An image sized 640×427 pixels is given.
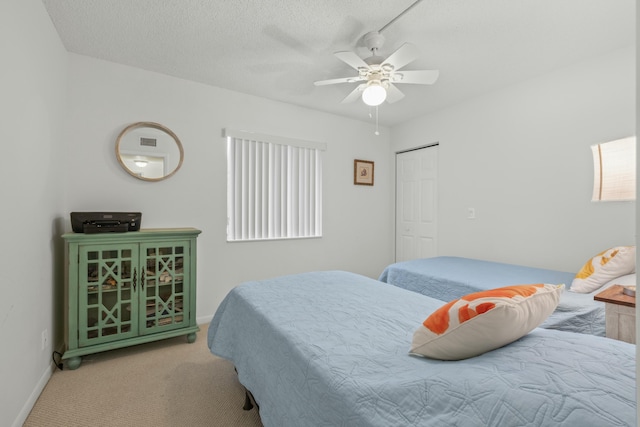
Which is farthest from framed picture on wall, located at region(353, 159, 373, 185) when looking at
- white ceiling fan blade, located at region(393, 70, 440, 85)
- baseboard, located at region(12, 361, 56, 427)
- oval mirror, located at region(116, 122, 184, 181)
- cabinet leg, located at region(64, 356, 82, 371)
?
baseboard, located at region(12, 361, 56, 427)

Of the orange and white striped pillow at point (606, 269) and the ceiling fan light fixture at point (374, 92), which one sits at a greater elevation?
the ceiling fan light fixture at point (374, 92)

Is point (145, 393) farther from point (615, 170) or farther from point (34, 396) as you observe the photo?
point (615, 170)

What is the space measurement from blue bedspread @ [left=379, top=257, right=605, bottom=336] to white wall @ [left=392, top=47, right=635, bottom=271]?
0.36 metres

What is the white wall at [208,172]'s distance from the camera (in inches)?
101

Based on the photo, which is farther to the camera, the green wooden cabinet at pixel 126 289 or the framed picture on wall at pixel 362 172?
the framed picture on wall at pixel 362 172

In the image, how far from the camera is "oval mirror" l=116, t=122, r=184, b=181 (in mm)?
2684

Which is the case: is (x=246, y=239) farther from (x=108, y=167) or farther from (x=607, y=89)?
(x=607, y=89)

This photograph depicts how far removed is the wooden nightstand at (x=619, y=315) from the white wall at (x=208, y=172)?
112 inches

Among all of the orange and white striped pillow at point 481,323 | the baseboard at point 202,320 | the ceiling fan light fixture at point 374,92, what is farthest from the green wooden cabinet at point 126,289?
the orange and white striped pillow at point 481,323

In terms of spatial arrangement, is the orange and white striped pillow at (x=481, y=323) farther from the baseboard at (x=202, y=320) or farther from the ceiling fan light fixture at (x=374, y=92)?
the baseboard at (x=202, y=320)

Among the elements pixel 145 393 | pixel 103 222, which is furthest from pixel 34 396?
pixel 103 222

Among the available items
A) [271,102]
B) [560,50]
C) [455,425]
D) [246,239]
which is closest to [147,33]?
[271,102]

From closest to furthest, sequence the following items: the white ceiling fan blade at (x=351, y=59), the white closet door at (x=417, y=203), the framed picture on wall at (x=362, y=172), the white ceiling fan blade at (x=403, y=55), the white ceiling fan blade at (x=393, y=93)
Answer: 1. the white ceiling fan blade at (x=403, y=55)
2. the white ceiling fan blade at (x=351, y=59)
3. the white ceiling fan blade at (x=393, y=93)
4. the white closet door at (x=417, y=203)
5. the framed picture on wall at (x=362, y=172)

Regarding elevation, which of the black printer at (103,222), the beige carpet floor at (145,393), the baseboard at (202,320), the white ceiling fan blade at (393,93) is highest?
the white ceiling fan blade at (393,93)
